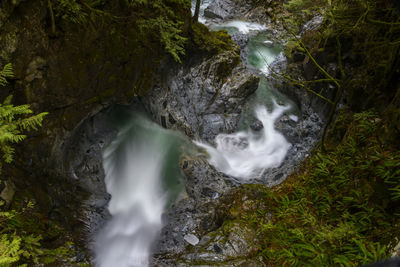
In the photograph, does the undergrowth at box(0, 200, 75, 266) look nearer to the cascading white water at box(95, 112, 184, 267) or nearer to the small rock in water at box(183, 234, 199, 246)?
the cascading white water at box(95, 112, 184, 267)

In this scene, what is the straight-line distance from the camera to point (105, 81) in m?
6.86

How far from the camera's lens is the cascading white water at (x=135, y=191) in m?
6.21

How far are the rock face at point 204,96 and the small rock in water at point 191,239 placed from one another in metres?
3.71

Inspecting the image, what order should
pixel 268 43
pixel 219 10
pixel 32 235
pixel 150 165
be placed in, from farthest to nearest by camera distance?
pixel 219 10, pixel 268 43, pixel 150 165, pixel 32 235

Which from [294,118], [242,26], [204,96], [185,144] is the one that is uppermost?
[242,26]

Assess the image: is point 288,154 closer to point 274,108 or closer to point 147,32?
point 274,108

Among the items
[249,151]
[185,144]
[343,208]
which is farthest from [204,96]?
[343,208]

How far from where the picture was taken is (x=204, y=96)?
948 cm

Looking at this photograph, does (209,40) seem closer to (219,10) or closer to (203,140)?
(203,140)

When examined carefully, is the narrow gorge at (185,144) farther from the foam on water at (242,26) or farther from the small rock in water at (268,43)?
the foam on water at (242,26)

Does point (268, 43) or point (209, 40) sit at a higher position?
point (268, 43)

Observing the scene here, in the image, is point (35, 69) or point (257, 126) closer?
point (35, 69)

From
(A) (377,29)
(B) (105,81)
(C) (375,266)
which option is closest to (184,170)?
(B) (105,81)

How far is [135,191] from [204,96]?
456 centimetres
